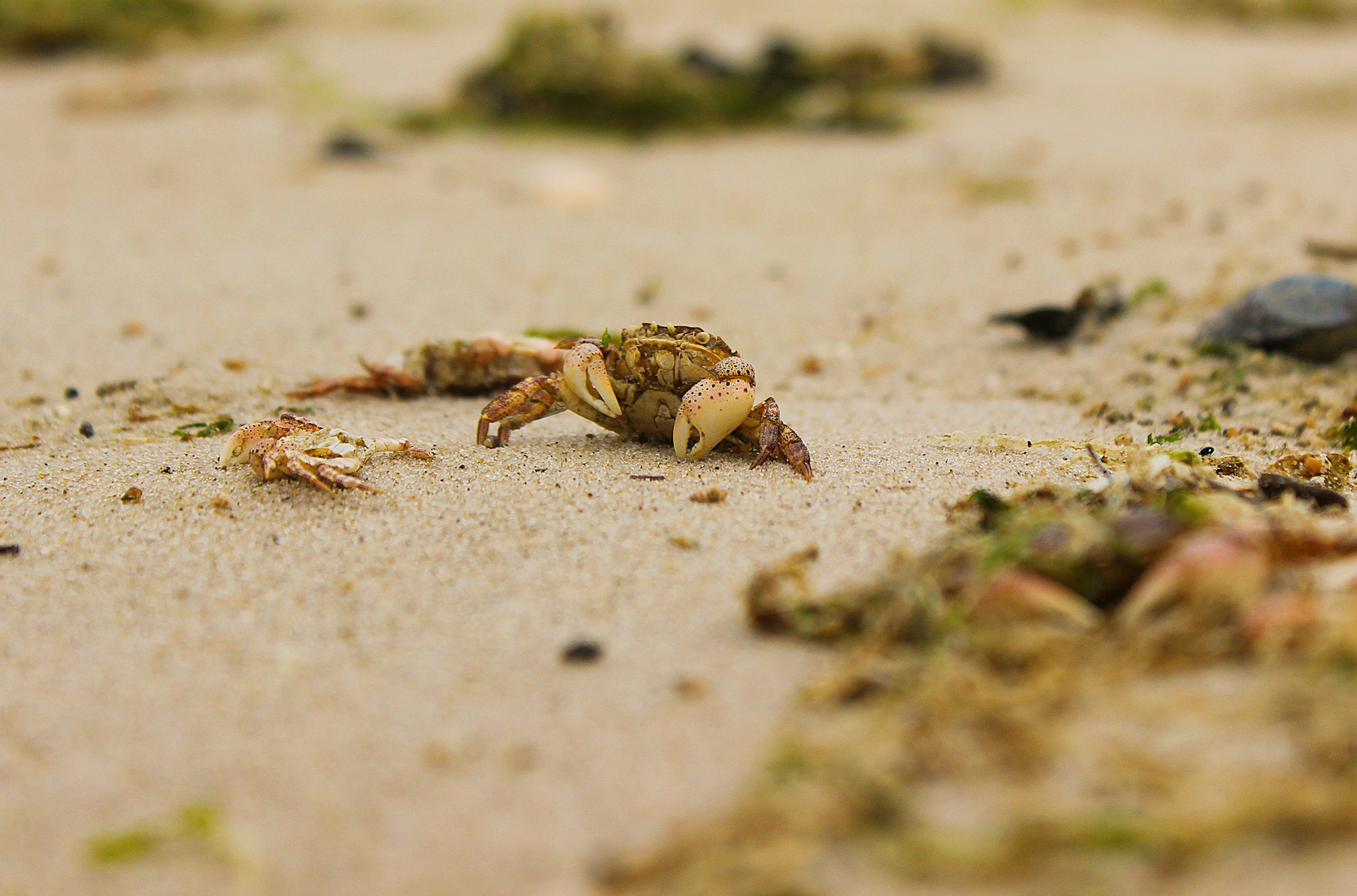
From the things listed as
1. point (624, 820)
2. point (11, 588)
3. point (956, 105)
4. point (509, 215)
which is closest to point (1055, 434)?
point (624, 820)

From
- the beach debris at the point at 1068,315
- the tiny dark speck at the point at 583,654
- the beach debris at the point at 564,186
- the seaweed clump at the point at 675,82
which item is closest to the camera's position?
the tiny dark speck at the point at 583,654

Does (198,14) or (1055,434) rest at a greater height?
(198,14)

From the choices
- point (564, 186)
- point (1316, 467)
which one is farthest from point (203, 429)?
point (564, 186)

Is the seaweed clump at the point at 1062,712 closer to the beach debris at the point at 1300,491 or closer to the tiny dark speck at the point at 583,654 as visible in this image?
the tiny dark speck at the point at 583,654

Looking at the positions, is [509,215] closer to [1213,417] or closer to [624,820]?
[1213,417]

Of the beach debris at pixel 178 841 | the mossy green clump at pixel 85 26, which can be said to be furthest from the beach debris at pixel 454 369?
the mossy green clump at pixel 85 26

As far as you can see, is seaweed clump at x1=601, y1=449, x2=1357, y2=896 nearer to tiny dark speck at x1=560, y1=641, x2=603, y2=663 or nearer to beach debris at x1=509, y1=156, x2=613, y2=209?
tiny dark speck at x1=560, y1=641, x2=603, y2=663
